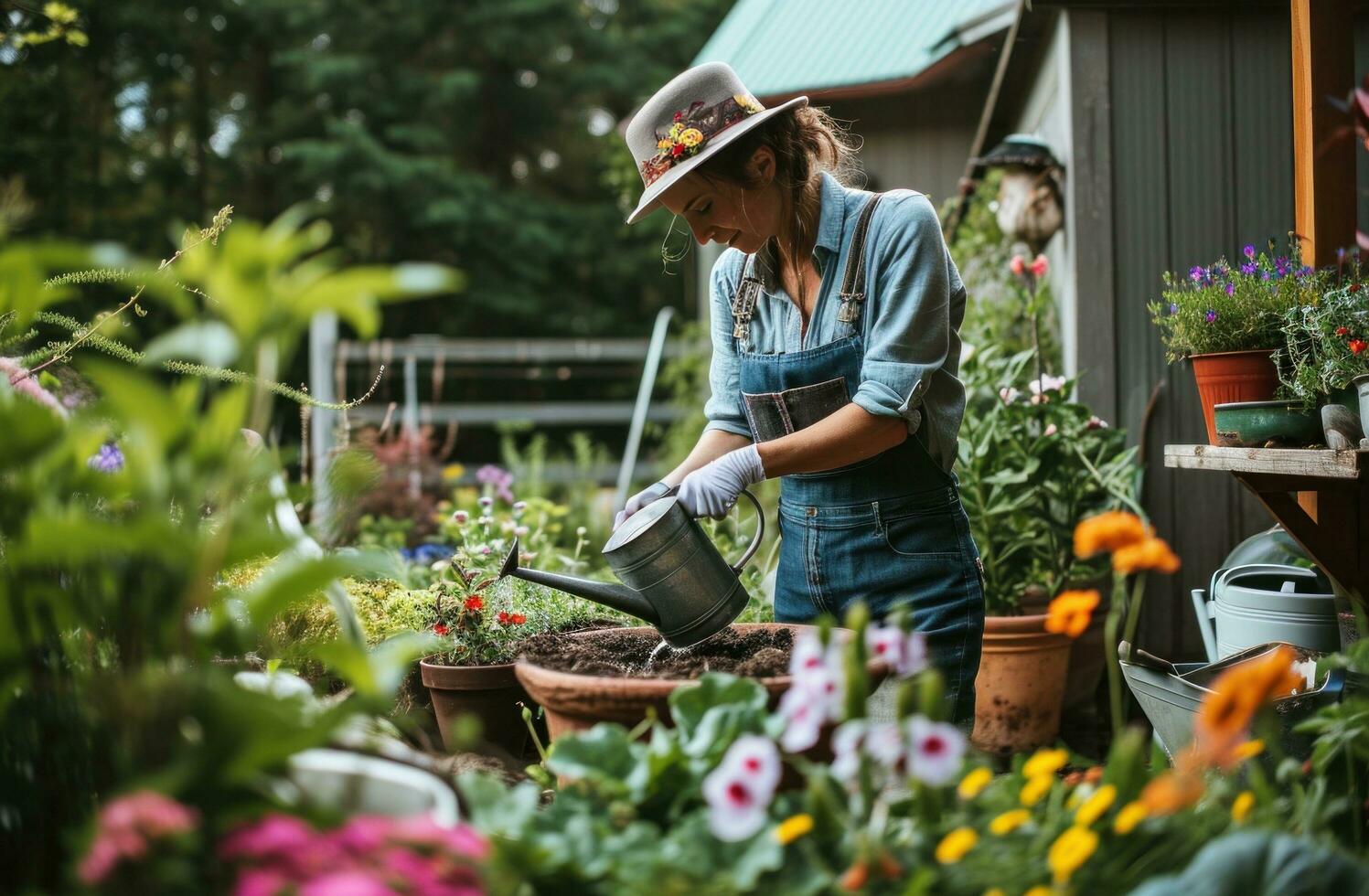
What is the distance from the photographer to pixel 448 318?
1281 centimetres

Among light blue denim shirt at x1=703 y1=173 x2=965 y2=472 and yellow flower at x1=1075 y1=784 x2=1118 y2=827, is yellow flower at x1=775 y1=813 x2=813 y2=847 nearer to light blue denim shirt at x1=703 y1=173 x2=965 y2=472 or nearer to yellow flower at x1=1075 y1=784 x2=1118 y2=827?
yellow flower at x1=1075 y1=784 x2=1118 y2=827

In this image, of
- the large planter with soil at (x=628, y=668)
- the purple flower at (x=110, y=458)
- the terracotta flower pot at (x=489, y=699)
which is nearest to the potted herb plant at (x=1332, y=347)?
the large planter with soil at (x=628, y=668)

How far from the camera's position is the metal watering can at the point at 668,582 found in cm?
146

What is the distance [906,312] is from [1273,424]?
2.98ft

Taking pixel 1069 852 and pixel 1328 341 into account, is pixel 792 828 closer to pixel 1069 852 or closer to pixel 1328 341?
pixel 1069 852

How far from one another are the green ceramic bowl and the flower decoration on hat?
1145mm

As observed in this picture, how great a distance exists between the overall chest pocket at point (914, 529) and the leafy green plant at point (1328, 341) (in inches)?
28.7

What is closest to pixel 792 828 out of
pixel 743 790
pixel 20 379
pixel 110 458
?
pixel 743 790

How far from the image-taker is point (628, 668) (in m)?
1.34

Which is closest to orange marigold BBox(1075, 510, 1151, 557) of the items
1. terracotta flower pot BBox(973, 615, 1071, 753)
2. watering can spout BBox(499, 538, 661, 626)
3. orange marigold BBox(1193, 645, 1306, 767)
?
orange marigold BBox(1193, 645, 1306, 767)

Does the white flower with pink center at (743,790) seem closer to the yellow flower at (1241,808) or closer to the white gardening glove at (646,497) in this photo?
the yellow flower at (1241,808)

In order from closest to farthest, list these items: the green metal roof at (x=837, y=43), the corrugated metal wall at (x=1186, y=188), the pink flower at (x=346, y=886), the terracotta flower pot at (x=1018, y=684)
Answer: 1. the pink flower at (x=346, y=886)
2. the terracotta flower pot at (x=1018, y=684)
3. the corrugated metal wall at (x=1186, y=188)
4. the green metal roof at (x=837, y=43)

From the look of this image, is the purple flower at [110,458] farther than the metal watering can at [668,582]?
Yes

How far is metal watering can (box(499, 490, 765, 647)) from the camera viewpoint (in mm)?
1462
